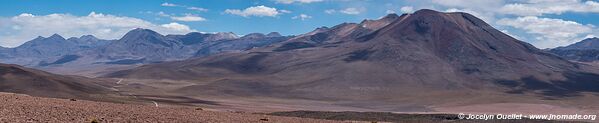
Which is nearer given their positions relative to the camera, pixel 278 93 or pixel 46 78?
pixel 46 78

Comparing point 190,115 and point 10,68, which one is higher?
point 10,68

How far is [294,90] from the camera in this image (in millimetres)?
198125

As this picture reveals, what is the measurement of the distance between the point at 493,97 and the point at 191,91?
72.3 meters

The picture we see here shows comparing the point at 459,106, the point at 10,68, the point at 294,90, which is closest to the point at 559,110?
the point at 459,106

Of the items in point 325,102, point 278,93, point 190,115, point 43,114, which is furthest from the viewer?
point 278,93

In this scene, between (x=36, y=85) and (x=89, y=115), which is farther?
(x=36, y=85)

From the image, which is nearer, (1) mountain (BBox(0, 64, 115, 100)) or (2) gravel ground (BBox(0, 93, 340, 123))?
(2) gravel ground (BBox(0, 93, 340, 123))

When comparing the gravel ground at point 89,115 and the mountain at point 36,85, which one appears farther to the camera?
the mountain at point 36,85

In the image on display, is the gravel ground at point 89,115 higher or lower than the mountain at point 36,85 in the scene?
lower

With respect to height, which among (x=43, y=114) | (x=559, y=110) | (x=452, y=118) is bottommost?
(x=43, y=114)

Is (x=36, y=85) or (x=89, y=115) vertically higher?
(x=36, y=85)

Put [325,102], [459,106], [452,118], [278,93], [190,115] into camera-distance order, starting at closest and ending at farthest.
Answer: [190,115]
[452,118]
[459,106]
[325,102]
[278,93]

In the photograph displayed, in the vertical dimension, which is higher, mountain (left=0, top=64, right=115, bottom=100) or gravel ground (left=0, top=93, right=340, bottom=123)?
mountain (left=0, top=64, right=115, bottom=100)

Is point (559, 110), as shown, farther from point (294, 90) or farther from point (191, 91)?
point (191, 91)
